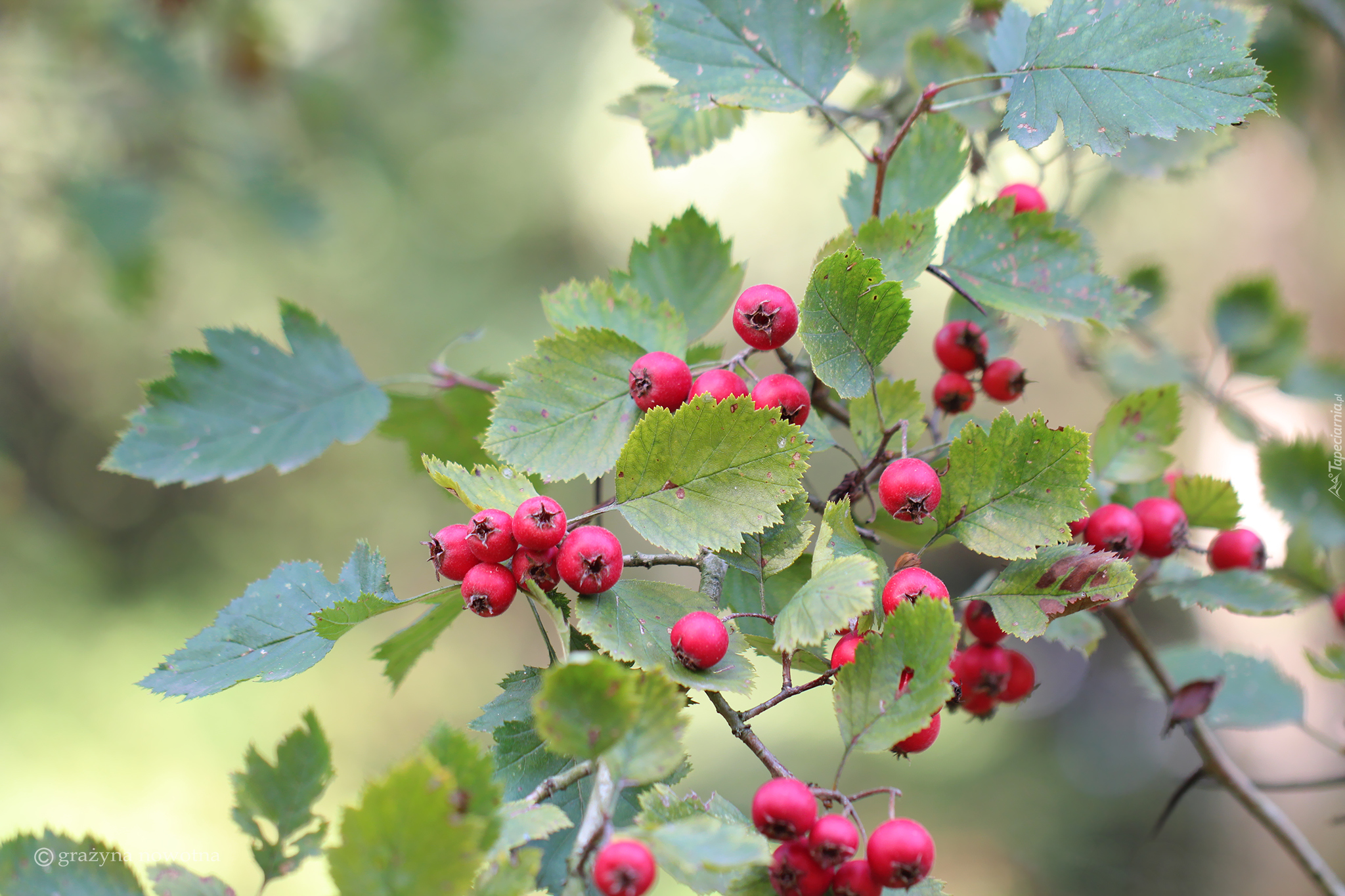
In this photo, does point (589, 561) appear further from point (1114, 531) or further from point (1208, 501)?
point (1208, 501)

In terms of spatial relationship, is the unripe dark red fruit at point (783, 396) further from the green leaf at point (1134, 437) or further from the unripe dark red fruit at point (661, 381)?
the green leaf at point (1134, 437)

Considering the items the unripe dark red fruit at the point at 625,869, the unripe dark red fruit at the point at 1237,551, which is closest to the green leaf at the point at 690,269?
the unripe dark red fruit at the point at 625,869

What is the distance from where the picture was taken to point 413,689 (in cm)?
580

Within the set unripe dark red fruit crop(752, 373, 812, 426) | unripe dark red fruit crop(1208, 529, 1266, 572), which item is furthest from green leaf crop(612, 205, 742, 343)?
unripe dark red fruit crop(1208, 529, 1266, 572)

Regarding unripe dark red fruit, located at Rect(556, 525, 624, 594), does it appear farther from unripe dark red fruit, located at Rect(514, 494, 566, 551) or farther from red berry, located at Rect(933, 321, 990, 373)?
red berry, located at Rect(933, 321, 990, 373)

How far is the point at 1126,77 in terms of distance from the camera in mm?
646

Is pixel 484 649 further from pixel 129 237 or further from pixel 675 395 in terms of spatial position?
pixel 675 395

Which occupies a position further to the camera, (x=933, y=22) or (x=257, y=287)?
(x=257, y=287)

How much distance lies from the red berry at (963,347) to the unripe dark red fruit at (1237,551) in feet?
1.25

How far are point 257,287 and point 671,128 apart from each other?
6101 mm

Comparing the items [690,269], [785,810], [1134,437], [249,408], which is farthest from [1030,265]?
[249,408]

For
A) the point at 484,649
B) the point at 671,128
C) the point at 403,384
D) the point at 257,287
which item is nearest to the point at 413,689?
the point at 484,649

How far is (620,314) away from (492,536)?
27 centimetres

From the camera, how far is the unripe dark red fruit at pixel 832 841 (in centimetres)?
50
